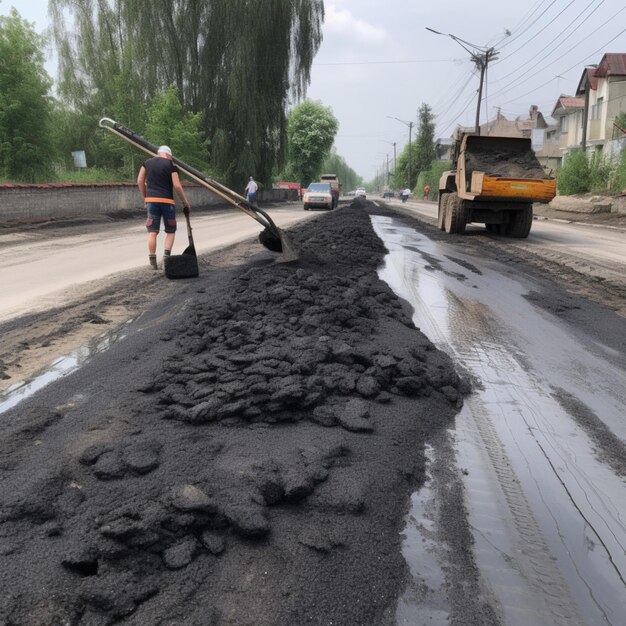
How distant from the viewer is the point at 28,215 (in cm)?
1639

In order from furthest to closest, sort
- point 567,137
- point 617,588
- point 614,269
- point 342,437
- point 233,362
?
point 567,137
point 614,269
point 233,362
point 342,437
point 617,588

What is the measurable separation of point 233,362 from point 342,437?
1.20m

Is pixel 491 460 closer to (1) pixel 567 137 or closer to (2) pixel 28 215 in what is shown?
(2) pixel 28 215

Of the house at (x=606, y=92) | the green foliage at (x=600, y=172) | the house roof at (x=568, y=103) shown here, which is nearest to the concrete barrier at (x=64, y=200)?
the green foliage at (x=600, y=172)

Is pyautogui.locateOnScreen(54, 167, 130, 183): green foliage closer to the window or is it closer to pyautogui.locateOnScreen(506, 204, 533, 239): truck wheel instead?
pyautogui.locateOnScreen(506, 204, 533, 239): truck wheel

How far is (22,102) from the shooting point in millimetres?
18438

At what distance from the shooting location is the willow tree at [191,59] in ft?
93.6

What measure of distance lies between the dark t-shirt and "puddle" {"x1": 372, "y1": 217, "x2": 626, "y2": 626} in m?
4.34

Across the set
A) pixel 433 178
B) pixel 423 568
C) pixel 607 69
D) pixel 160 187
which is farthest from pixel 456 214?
pixel 433 178

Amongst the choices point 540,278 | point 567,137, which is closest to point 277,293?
point 540,278

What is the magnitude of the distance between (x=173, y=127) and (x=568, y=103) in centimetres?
3785

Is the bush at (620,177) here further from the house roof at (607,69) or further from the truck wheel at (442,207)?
the house roof at (607,69)

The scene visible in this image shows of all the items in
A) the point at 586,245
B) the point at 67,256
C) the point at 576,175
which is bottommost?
the point at 586,245

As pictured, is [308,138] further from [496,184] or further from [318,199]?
[496,184]
